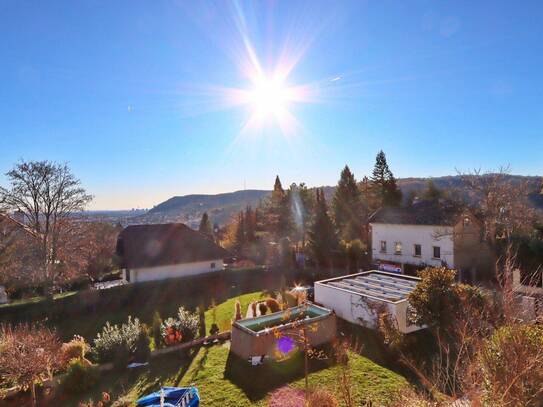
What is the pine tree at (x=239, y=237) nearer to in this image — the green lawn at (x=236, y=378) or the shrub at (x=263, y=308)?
the shrub at (x=263, y=308)

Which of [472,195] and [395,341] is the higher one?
[472,195]

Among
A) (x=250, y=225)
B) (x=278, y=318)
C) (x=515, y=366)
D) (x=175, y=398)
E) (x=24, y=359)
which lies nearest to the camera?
(x=515, y=366)

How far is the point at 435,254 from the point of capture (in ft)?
90.1

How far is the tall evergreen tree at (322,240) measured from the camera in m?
31.9

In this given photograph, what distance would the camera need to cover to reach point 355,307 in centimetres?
1727

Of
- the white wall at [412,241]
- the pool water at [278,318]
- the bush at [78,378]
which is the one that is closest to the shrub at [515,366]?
the pool water at [278,318]

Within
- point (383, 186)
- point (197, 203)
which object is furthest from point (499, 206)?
point (197, 203)

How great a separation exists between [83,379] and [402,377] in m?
10.8

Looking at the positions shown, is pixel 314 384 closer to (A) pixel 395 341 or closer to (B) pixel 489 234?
(A) pixel 395 341

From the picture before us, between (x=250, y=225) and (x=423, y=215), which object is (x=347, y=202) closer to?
(x=250, y=225)

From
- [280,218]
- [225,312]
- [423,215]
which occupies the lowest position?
[225,312]

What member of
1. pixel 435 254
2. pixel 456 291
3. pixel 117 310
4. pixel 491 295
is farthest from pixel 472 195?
pixel 117 310

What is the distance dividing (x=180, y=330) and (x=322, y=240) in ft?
62.1

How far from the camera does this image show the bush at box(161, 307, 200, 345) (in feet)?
49.8
